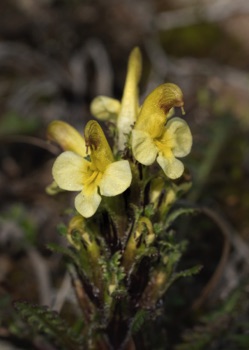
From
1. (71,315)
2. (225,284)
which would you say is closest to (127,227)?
(71,315)

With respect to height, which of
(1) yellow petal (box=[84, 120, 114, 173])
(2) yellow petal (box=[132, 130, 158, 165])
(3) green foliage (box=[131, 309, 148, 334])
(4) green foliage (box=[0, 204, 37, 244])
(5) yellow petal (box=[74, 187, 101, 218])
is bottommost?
(3) green foliage (box=[131, 309, 148, 334])

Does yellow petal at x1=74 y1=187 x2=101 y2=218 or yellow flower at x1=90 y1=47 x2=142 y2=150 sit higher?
yellow flower at x1=90 y1=47 x2=142 y2=150

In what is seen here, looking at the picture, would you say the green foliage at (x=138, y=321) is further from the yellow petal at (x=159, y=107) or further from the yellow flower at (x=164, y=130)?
the yellow petal at (x=159, y=107)

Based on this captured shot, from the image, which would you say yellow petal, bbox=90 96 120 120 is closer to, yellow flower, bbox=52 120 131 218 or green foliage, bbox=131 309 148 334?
yellow flower, bbox=52 120 131 218

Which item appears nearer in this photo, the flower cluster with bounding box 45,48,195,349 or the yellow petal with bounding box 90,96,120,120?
the flower cluster with bounding box 45,48,195,349

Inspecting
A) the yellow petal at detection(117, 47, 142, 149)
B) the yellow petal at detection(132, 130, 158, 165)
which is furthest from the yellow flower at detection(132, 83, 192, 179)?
the yellow petal at detection(117, 47, 142, 149)

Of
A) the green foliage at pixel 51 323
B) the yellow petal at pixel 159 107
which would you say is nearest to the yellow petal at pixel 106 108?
the yellow petal at pixel 159 107
